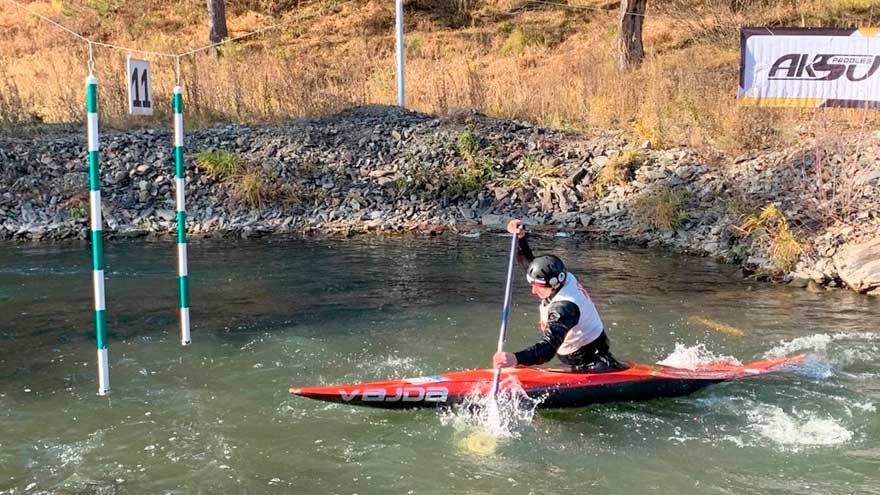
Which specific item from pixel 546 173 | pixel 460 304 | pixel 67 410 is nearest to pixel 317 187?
pixel 546 173

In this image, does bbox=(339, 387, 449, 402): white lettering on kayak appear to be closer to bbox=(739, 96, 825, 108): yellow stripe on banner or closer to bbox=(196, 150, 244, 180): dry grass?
bbox=(196, 150, 244, 180): dry grass

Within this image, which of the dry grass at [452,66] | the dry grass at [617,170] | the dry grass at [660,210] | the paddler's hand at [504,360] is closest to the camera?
the paddler's hand at [504,360]

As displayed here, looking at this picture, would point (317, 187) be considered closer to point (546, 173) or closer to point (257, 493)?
point (546, 173)

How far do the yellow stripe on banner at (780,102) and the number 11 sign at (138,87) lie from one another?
9.50m

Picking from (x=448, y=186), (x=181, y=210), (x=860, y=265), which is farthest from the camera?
(x=448, y=186)

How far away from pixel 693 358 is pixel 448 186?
23.5ft

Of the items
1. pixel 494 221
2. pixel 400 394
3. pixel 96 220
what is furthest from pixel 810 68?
pixel 96 220

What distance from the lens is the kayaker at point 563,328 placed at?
5.24m

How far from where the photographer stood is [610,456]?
16.2 ft

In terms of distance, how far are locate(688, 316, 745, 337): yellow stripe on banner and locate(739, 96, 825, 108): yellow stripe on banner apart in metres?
6.12

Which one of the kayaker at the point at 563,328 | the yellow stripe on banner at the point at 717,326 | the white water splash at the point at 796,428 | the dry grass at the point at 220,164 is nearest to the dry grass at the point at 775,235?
the yellow stripe on banner at the point at 717,326

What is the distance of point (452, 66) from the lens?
65.6ft

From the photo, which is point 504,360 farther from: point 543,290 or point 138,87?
point 138,87

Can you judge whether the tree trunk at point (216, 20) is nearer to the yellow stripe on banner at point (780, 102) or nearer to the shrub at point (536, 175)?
the shrub at point (536, 175)
